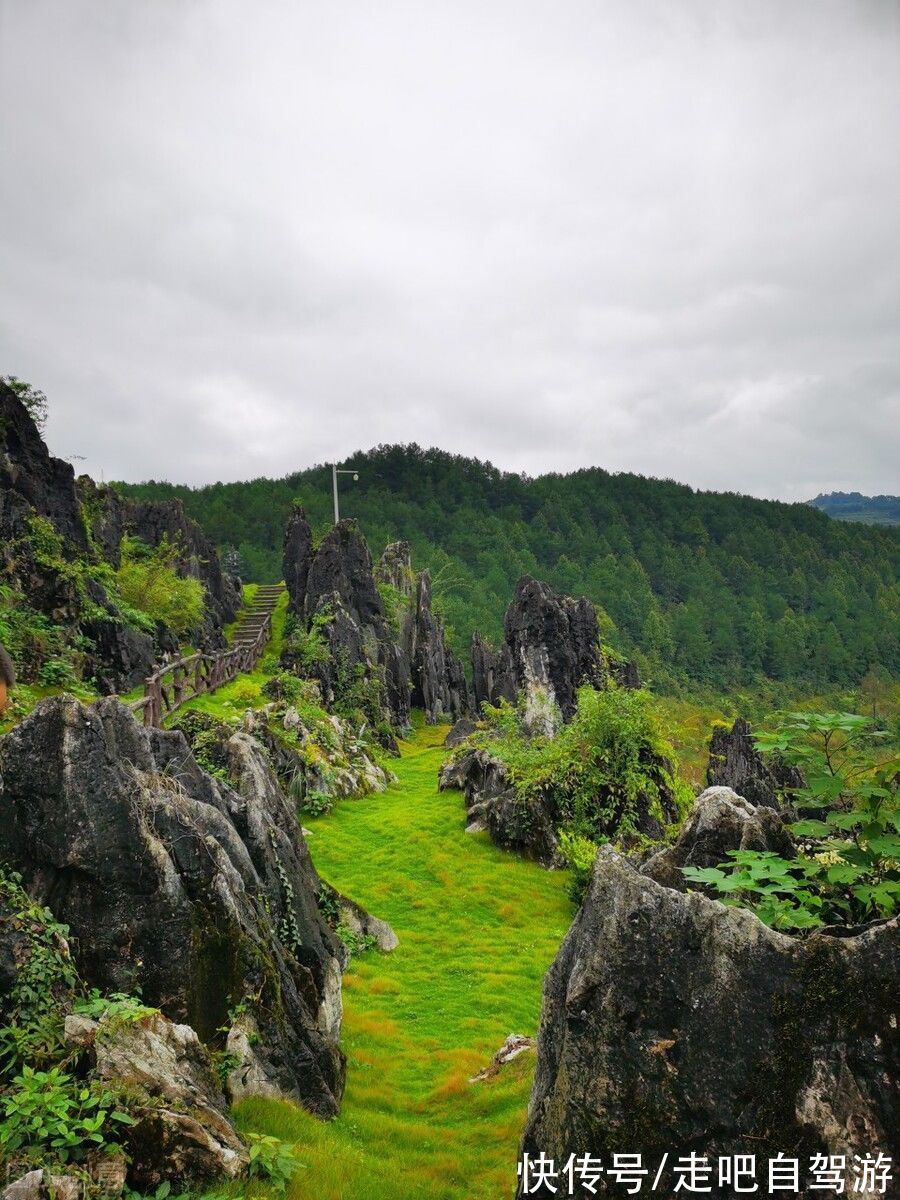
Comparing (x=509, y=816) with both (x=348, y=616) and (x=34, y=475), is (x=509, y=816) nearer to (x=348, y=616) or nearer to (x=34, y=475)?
(x=34, y=475)

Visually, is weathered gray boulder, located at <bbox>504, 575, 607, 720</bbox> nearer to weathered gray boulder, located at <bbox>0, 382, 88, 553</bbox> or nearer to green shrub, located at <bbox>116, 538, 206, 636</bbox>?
green shrub, located at <bbox>116, 538, 206, 636</bbox>

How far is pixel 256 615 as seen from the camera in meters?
51.1

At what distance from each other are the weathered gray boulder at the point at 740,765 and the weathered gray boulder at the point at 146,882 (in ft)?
53.7

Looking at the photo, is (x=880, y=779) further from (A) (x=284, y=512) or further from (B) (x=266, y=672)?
(A) (x=284, y=512)

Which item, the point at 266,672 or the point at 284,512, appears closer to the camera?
the point at 266,672

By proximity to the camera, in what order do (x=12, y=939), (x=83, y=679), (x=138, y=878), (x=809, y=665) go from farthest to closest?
1. (x=809, y=665)
2. (x=83, y=679)
3. (x=138, y=878)
4. (x=12, y=939)

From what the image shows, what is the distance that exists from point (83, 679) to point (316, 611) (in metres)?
20.5

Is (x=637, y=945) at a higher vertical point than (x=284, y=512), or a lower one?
lower

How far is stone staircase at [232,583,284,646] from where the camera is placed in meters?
44.0

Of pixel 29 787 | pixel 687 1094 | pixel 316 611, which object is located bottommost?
pixel 687 1094

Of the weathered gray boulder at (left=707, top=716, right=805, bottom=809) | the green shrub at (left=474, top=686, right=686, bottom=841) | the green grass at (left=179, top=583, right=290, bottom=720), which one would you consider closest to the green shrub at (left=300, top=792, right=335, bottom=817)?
the green grass at (left=179, top=583, right=290, bottom=720)

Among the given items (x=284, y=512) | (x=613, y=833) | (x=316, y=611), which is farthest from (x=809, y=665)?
(x=613, y=833)

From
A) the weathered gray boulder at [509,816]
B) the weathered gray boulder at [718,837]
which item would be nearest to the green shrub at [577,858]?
the weathered gray boulder at [509,816]

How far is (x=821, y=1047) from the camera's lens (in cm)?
486
